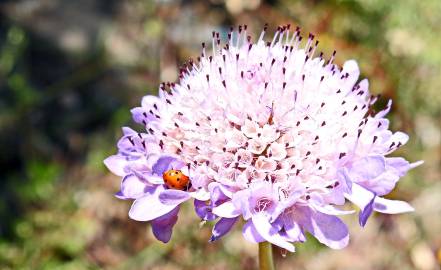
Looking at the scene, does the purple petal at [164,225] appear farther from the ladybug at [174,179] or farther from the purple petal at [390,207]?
the purple petal at [390,207]

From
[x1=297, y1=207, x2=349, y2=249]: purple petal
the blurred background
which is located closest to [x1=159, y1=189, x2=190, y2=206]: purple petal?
[x1=297, y1=207, x2=349, y2=249]: purple petal

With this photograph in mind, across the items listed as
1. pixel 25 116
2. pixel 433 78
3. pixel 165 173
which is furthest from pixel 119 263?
pixel 433 78

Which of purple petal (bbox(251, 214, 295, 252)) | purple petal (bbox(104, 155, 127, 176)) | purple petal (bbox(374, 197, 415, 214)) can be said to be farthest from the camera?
purple petal (bbox(104, 155, 127, 176))

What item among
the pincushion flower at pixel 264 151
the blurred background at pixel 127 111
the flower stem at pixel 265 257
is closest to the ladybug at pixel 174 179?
the pincushion flower at pixel 264 151

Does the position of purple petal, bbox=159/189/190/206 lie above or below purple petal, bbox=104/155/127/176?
above

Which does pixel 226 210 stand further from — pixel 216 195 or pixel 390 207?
pixel 390 207

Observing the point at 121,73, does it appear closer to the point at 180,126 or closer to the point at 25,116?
the point at 25,116

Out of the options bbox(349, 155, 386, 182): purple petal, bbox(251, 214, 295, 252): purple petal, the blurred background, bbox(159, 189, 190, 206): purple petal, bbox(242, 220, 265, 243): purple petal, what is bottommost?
the blurred background

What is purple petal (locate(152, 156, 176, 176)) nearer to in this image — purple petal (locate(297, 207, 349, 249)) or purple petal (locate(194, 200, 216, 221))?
purple petal (locate(194, 200, 216, 221))

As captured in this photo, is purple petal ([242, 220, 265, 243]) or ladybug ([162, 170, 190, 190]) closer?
purple petal ([242, 220, 265, 243])
